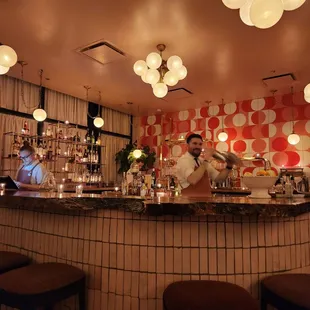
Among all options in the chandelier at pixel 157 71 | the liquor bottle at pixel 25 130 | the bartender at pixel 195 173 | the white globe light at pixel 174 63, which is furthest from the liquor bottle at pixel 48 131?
the bartender at pixel 195 173

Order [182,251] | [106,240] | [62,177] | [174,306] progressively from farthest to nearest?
[62,177] < [106,240] < [182,251] < [174,306]

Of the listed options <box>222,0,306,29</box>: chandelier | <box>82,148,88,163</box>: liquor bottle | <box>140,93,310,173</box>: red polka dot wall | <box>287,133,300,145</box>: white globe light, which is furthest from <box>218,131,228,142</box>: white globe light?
<box>222,0,306,29</box>: chandelier

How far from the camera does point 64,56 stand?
14.6 ft

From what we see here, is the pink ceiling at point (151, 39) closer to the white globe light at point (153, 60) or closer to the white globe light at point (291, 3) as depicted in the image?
the white globe light at point (153, 60)

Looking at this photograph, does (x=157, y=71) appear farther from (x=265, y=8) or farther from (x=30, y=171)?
(x=30, y=171)

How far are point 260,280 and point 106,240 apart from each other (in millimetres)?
960

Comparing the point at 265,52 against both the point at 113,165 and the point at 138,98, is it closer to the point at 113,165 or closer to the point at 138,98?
the point at 138,98

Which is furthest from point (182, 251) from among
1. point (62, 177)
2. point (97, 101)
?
point (97, 101)

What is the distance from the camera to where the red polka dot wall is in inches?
243

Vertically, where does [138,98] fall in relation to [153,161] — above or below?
above

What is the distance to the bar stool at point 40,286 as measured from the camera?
1394 mm

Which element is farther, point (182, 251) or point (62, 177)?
point (62, 177)

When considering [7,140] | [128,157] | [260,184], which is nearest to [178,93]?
[128,157]

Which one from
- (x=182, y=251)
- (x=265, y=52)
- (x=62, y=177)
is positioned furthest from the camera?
(x=62, y=177)
